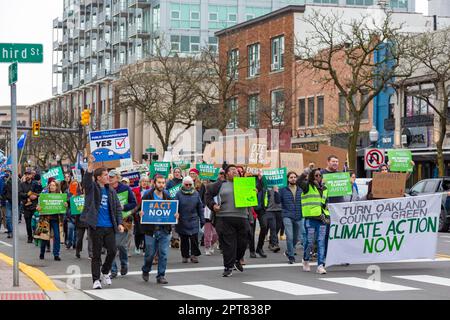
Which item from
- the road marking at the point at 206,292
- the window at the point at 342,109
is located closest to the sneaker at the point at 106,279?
the road marking at the point at 206,292

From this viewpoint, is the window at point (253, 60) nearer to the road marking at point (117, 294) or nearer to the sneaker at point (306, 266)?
the sneaker at point (306, 266)

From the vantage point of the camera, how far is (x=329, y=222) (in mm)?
16828

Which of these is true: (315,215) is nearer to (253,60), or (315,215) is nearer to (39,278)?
(39,278)

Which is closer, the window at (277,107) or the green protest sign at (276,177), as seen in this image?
the green protest sign at (276,177)

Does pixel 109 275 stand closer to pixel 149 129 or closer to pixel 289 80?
pixel 289 80

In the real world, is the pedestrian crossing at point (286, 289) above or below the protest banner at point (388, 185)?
below

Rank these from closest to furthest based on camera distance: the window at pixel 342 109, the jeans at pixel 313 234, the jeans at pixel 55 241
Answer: the jeans at pixel 313 234 < the jeans at pixel 55 241 < the window at pixel 342 109

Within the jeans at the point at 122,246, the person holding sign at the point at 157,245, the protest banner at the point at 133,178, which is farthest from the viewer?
the protest banner at the point at 133,178

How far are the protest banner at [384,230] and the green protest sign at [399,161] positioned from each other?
9.29 meters

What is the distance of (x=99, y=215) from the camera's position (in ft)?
46.6

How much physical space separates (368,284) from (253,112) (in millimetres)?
43217

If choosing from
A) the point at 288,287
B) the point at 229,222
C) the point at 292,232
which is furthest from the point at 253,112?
the point at 288,287

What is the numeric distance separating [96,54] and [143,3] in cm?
1486

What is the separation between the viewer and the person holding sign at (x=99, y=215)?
14055mm
